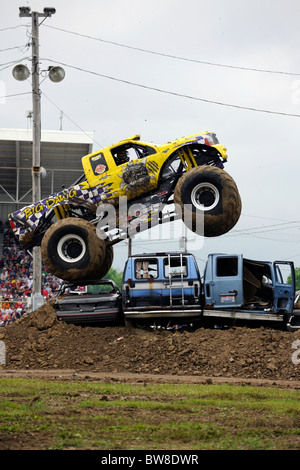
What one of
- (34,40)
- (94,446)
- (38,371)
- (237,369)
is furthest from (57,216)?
(94,446)

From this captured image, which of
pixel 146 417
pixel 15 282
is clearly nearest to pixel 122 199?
pixel 146 417

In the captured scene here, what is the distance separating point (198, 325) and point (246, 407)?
7302 mm

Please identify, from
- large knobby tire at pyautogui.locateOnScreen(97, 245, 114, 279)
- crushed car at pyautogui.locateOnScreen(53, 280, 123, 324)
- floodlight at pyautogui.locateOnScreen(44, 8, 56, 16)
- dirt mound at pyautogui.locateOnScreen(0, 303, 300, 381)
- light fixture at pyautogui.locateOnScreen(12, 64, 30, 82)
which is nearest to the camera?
dirt mound at pyautogui.locateOnScreen(0, 303, 300, 381)

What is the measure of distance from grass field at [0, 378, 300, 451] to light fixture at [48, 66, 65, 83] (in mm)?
12616

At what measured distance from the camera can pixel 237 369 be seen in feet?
47.2

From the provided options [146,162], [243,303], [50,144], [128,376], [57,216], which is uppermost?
[50,144]

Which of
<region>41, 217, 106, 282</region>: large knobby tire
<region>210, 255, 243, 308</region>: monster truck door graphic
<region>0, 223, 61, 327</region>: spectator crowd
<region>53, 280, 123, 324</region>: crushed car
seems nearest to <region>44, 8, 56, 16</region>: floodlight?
<region>41, 217, 106, 282</region>: large knobby tire

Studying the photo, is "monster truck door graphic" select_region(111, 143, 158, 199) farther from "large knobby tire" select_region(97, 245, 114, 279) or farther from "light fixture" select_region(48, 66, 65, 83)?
"light fixture" select_region(48, 66, 65, 83)

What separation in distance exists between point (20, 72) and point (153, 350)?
36.0ft

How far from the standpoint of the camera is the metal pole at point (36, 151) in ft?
70.9

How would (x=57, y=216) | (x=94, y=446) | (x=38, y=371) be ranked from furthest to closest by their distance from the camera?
(x=57, y=216), (x=38, y=371), (x=94, y=446)

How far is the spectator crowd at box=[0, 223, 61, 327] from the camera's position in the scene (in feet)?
101

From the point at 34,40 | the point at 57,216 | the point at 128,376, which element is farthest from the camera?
the point at 34,40

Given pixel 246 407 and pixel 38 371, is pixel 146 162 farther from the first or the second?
pixel 246 407
